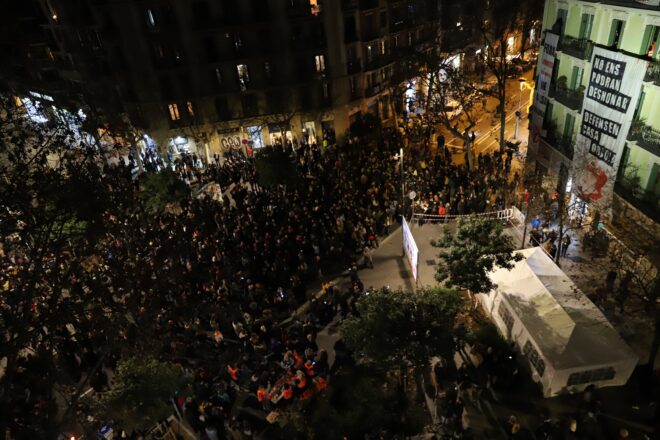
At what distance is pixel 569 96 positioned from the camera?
22781mm

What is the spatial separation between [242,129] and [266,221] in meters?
16.4

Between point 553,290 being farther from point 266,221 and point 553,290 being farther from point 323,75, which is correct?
point 323,75

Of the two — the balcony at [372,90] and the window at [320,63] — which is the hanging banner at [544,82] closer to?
the balcony at [372,90]

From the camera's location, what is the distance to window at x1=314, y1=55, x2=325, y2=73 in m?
34.8

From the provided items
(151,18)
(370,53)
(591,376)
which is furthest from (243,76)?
(591,376)

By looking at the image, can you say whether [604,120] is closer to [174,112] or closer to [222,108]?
[222,108]

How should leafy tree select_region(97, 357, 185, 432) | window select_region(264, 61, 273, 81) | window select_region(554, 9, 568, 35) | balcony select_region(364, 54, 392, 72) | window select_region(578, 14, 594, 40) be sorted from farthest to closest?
1. balcony select_region(364, 54, 392, 72)
2. window select_region(264, 61, 273, 81)
3. window select_region(554, 9, 568, 35)
4. window select_region(578, 14, 594, 40)
5. leafy tree select_region(97, 357, 185, 432)

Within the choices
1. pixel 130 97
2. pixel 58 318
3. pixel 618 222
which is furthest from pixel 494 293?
pixel 130 97

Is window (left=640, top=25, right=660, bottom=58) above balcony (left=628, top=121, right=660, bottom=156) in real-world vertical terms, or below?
above

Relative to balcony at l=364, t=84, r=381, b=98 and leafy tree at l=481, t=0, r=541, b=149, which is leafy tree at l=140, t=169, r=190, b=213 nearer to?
leafy tree at l=481, t=0, r=541, b=149

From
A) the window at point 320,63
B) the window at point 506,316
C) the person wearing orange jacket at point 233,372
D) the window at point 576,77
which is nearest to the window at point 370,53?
the window at point 320,63

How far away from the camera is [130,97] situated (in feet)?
110

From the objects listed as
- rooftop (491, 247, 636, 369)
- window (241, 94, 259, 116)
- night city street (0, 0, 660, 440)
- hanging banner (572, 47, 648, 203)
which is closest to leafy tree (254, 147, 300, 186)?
night city street (0, 0, 660, 440)

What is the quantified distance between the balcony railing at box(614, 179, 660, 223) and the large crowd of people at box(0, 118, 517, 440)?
532cm
